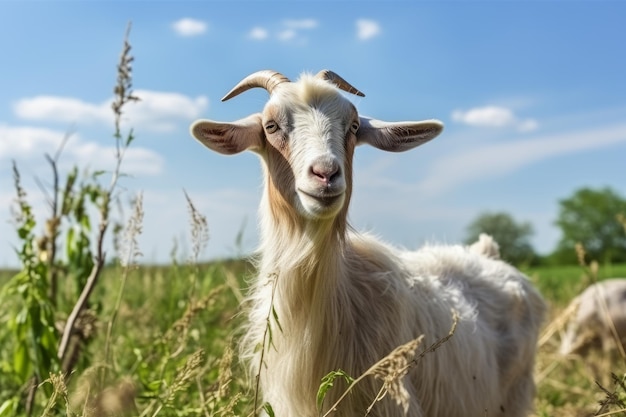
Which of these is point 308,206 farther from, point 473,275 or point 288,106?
point 473,275

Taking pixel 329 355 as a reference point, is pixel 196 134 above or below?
above

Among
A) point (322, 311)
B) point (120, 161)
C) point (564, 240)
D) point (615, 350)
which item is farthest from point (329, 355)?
point (564, 240)

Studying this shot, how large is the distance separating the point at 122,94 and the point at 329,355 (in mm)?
1781

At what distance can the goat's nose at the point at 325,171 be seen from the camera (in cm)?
313

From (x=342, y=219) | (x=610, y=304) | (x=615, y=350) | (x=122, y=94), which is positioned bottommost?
(x=615, y=350)

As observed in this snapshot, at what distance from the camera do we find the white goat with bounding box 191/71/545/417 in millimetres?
3402

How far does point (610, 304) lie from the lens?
8.87 m

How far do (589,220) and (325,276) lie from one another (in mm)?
54604

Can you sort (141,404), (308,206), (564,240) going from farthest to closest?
(564,240) < (141,404) < (308,206)

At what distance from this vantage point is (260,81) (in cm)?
387

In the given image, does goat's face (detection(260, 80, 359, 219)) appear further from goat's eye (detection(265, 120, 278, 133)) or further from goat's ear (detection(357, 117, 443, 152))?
goat's ear (detection(357, 117, 443, 152))

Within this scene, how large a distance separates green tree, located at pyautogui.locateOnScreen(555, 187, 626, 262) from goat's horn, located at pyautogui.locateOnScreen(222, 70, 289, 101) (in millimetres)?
46964

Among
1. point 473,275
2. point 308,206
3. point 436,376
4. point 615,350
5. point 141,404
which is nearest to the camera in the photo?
point 308,206

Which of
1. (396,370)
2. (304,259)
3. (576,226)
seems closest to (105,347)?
(304,259)
